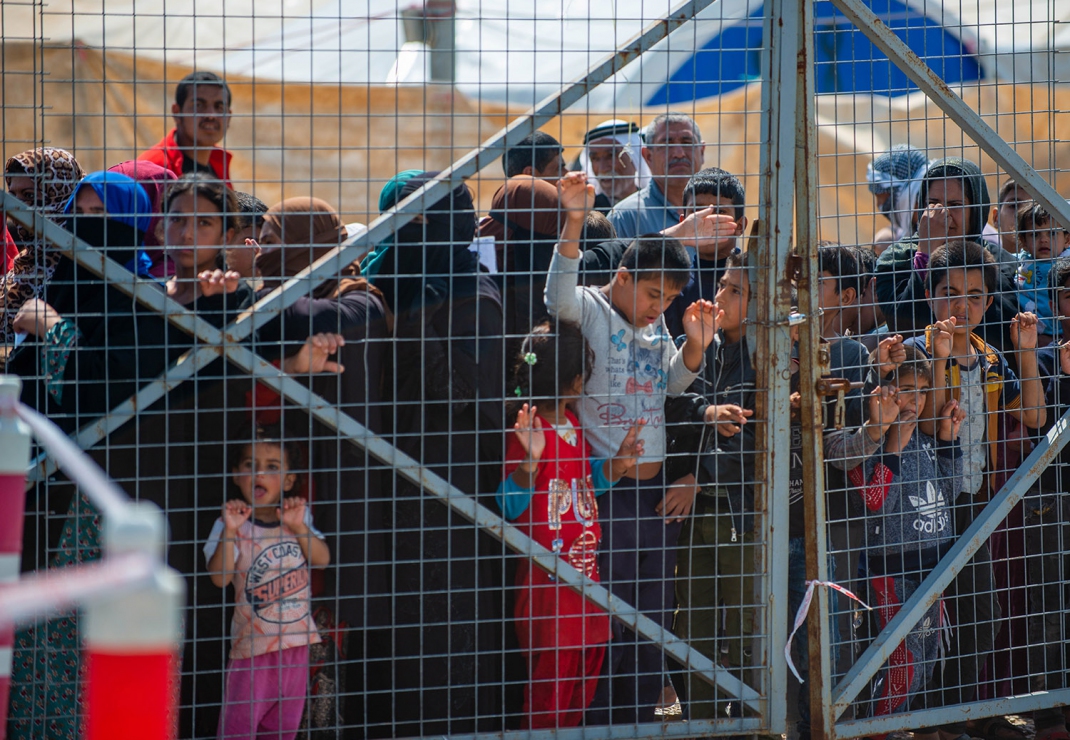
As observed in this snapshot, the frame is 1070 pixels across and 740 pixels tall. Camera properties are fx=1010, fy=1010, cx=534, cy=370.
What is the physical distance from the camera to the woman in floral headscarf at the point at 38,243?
113 inches

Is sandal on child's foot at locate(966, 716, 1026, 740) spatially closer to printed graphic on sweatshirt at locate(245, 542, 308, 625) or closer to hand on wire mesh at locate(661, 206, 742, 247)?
hand on wire mesh at locate(661, 206, 742, 247)

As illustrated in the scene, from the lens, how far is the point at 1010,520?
3.80m

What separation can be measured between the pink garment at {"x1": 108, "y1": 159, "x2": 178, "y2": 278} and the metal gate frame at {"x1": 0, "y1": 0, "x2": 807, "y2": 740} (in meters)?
0.27

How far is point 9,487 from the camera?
1.67 meters

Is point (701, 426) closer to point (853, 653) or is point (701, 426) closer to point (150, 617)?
point (853, 653)

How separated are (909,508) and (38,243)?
9.34 feet

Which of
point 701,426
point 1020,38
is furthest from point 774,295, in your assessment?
point 1020,38

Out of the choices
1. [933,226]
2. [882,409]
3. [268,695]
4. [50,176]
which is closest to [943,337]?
[882,409]

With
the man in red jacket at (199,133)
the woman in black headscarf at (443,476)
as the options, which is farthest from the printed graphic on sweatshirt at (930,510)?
the man in red jacket at (199,133)

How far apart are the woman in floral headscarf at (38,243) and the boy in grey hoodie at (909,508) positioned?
2.56m

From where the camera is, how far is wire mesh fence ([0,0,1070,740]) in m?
2.86

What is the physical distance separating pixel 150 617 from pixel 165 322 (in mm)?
1834

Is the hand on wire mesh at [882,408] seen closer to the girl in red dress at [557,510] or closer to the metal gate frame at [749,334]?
the metal gate frame at [749,334]

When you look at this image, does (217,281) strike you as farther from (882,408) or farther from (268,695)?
(882,408)
